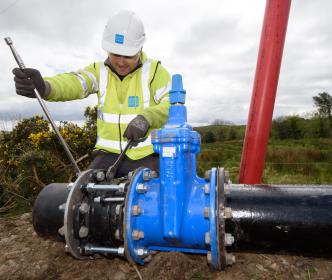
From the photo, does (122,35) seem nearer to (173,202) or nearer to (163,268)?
(173,202)

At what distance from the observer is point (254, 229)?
4.91ft

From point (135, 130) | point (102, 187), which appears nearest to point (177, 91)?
point (135, 130)

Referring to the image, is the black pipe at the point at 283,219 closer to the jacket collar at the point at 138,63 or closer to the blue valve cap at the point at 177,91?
the blue valve cap at the point at 177,91

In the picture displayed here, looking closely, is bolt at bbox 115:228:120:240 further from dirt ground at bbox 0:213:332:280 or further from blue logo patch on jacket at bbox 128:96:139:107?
blue logo patch on jacket at bbox 128:96:139:107

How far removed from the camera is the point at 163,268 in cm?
216

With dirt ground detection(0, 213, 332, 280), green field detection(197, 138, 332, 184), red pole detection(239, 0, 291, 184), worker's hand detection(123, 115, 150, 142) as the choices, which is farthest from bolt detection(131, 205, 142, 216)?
green field detection(197, 138, 332, 184)

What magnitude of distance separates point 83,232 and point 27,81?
113 centimetres

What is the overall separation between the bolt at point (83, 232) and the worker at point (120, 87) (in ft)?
3.17

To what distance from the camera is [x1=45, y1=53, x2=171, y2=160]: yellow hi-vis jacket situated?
8.46 feet

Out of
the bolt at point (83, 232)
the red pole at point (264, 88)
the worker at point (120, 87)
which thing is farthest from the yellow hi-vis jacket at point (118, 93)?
the bolt at point (83, 232)

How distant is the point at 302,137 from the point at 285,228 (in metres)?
19.7

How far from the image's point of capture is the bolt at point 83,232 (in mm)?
1599

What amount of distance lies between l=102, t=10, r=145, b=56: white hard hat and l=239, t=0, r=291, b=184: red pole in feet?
3.81

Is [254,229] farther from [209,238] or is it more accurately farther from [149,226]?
[149,226]
